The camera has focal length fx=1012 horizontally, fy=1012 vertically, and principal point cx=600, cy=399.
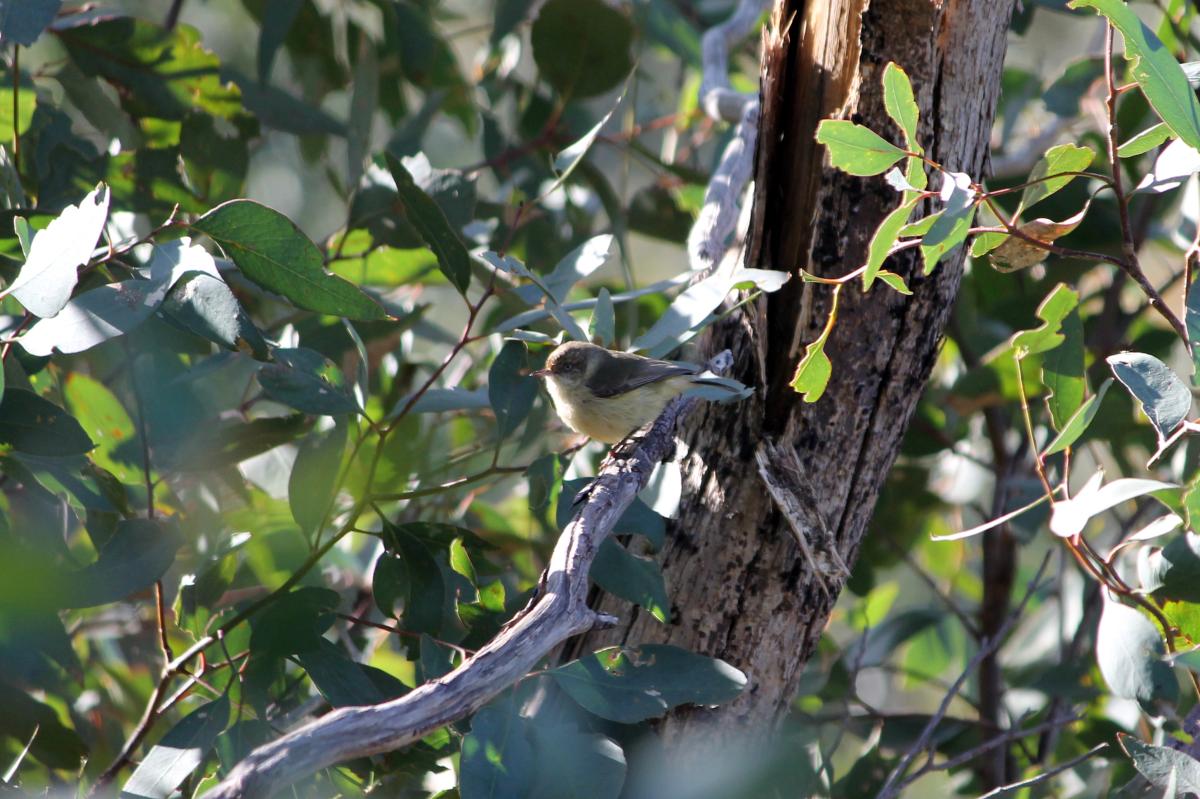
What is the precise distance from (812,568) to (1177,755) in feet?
2.19

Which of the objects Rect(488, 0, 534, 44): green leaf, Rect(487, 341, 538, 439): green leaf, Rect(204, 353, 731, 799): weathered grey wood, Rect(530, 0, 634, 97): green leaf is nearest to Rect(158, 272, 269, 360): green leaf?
Rect(487, 341, 538, 439): green leaf

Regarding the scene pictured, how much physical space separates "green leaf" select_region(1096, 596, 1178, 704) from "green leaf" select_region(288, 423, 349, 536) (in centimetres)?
152

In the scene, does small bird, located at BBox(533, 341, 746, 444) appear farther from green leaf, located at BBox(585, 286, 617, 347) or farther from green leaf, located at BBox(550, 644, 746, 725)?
green leaf, located at BBox(550, 644, 746, 725)

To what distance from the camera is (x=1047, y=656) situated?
3.67 metres

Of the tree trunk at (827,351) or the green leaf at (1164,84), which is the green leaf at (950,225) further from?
the tree trunk at (827,351)

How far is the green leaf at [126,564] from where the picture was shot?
186 centimetres

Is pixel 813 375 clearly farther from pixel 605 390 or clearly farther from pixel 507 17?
pixel 507 17

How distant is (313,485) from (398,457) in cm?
42

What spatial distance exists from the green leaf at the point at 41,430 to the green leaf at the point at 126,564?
20 centimetres

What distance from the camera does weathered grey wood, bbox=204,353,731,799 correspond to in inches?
43.8

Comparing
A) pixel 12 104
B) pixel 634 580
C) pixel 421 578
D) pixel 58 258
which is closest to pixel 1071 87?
pixel 634 580

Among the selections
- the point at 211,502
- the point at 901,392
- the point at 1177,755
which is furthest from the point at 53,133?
the point at 1177,755

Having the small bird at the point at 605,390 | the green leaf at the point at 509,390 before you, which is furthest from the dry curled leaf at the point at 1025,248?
the small bird at the point at 605,390

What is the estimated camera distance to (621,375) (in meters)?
3.15
